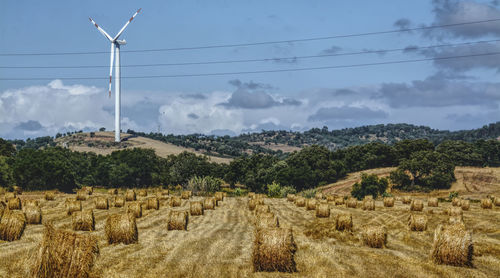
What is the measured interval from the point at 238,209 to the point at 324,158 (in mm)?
72654

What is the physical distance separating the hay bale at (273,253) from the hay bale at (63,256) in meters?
5.23

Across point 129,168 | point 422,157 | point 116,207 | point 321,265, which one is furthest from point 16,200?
point 422,157

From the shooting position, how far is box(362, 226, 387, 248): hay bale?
70.8ft

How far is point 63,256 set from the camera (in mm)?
13797

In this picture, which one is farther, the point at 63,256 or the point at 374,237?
the point at 374,237

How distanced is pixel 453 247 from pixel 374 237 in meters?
4.48

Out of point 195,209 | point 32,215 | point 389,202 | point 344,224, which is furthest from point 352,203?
point 32,215

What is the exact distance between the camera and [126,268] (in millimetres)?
16188

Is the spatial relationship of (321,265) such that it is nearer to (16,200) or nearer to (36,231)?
(36,231)

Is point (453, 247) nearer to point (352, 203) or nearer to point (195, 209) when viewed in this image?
point (195, 209)

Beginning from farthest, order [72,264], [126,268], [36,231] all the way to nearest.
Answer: [36,231] → [126,268] → [72,264]

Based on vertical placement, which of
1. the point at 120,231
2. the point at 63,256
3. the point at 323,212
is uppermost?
the point at 63,256

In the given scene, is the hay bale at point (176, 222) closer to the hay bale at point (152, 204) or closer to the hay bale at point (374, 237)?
→ the hay bale at point (374, 237)

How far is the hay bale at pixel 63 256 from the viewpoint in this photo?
13.5 metres
